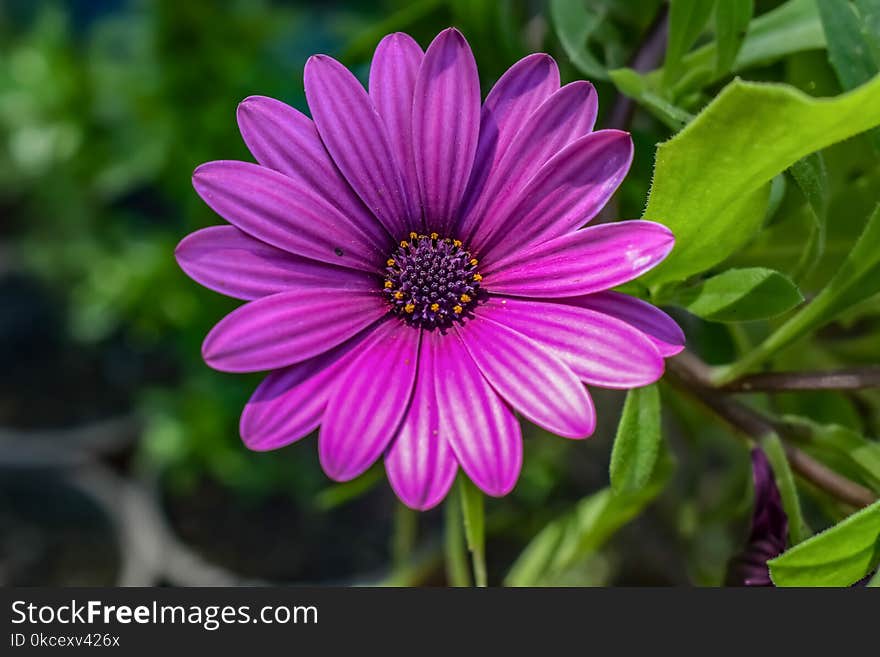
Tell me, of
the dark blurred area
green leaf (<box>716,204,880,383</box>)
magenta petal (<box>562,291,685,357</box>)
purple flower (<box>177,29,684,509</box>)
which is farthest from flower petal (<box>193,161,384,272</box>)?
the dark blurred area

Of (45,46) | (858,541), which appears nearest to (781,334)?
(858,541)

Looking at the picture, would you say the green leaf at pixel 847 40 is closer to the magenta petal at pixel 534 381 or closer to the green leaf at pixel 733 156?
the green leaf at pixel 733 156

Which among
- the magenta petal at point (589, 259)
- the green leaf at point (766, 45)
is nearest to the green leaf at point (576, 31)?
the green leaf at point (766, 45)

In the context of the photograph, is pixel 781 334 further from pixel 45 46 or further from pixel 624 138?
pixel 45 46

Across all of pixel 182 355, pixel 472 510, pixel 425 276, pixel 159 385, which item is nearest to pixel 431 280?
pixel 425 276

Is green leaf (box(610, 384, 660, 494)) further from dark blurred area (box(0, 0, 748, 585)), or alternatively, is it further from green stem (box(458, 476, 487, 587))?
dark blurred area (box(0, 0, 748, 585))

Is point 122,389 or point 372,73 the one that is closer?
point 372,73

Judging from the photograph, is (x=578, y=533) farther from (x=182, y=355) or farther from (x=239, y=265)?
(x=182, y=355)
